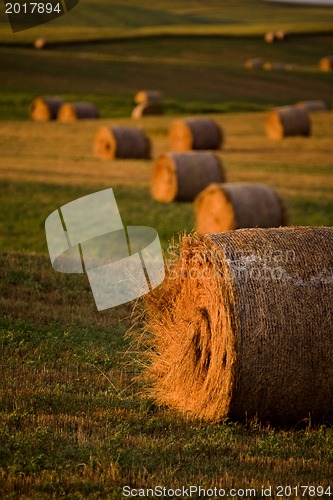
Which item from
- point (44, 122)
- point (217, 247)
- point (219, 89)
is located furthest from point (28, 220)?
point (219, 89)

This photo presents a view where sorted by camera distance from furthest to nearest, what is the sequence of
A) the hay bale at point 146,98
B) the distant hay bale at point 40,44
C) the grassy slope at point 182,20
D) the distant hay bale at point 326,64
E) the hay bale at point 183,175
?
the grassy slope at point 182,20
the distant hay bale at point 40,44
the distant hay bale at point 326,64
the hay bale at point 146,98
the hay bale at point 183,175

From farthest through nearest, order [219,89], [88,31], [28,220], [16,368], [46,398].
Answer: [88,31] → [219,89] → [28,220] → [16,368] → [46,398]

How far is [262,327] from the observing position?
275 inches

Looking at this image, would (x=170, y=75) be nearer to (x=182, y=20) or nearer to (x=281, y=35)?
(x=281, y=35)

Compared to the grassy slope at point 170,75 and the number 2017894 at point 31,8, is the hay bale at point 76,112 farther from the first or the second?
the number 2017894 at point 31,8

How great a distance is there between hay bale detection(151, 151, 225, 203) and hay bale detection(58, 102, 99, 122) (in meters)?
19.6

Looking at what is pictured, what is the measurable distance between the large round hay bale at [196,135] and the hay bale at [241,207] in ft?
41.5

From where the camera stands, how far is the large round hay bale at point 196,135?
97.8 ft

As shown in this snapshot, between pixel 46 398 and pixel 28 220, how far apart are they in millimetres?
10735

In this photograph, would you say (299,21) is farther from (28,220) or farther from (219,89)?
(28,220)

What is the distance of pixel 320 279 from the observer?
7.18 meters

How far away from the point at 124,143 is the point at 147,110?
16432mm

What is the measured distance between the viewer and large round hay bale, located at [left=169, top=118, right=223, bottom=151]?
1173 inches

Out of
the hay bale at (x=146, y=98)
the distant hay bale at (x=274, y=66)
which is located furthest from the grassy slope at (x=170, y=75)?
the distant hay bale at (x=274, y=66)
